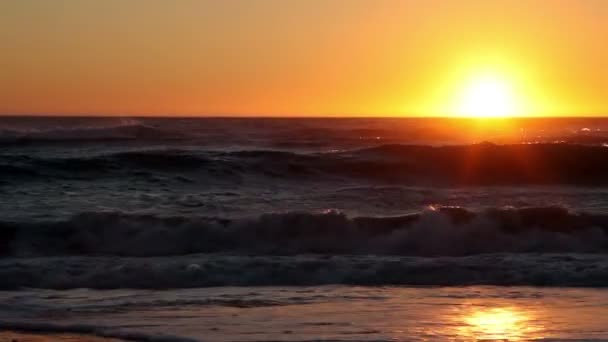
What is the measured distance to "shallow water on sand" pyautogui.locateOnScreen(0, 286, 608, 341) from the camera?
7.20m

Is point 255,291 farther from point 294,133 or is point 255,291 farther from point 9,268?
point 294,133

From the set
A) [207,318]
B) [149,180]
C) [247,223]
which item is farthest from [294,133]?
[207,318]

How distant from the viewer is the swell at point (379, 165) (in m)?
20.2

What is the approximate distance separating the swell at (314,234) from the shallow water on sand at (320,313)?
2.92 m

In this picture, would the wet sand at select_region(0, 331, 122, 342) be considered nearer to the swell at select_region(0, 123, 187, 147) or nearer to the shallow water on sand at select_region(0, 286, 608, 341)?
the shallow water on sand at select_region(0, 286, 608, 341)

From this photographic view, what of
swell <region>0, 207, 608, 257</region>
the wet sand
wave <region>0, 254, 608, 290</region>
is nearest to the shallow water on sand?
the wet sand

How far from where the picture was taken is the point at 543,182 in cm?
2080

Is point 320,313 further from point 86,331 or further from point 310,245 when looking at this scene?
point 310,245

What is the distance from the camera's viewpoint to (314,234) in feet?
43.7

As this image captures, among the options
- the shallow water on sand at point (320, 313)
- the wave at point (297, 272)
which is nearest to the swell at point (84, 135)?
the wave at point (297, 272)

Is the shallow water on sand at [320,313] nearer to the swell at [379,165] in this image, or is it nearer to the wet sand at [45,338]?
the wet sand at [45,338]

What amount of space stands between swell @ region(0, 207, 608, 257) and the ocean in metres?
0.04

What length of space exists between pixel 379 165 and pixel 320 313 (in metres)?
14.4

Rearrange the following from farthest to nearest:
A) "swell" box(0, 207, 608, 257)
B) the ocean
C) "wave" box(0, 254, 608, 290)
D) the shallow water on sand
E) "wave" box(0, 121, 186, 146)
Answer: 1. "wave" box(0, 121, 186, 146)
2. "swell" box(0, 207, 608, 257)
3. "wave" box(0, 254, 608, 290)
4. the ocean
5. the shallow water on sand
